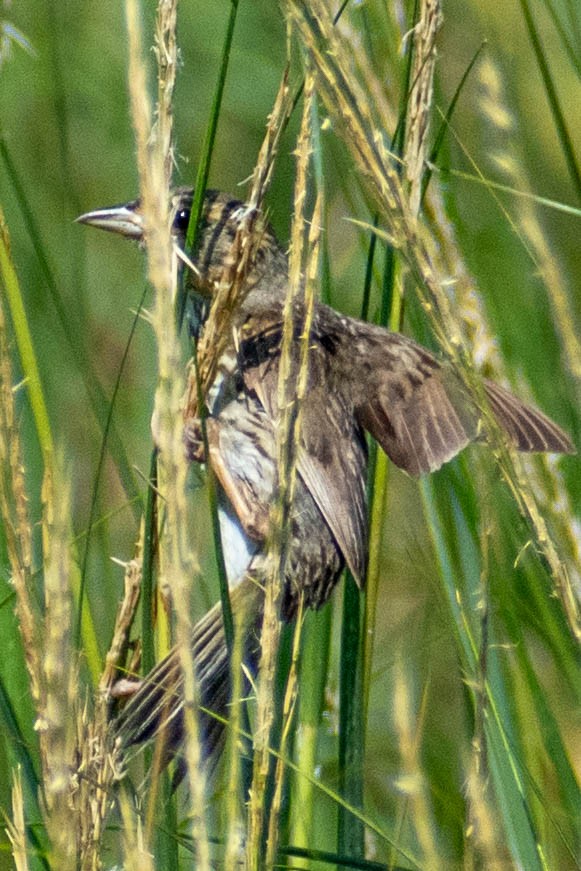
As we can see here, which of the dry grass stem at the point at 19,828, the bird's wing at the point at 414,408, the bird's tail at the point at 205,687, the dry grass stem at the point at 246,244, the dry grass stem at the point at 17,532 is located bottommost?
the bird's tail at the point at 205,687

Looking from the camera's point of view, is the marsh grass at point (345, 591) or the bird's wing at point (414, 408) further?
the bird's wing at point (414, 408)

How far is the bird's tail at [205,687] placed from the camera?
1928mm

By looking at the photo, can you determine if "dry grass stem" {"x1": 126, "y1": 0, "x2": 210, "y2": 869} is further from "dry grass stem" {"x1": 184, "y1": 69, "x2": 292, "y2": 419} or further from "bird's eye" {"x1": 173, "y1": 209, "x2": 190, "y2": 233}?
"bird's eye" {"x1": 173, "y1": 209, "x2": 190, "y2": 233}

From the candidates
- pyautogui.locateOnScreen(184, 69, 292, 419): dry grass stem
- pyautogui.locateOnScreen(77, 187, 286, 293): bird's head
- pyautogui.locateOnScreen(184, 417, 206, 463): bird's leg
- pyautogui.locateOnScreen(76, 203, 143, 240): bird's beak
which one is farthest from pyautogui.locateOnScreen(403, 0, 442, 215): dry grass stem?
pyautogui.locateOnScreen(76, 203, 143, 240): bird's beak

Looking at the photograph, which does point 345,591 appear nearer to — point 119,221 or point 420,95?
point 420,95

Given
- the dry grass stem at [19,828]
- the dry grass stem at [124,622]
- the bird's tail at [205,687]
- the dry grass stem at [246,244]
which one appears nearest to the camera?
the dry grass stem at [19,828]

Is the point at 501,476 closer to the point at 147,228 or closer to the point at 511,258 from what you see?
the point at 147,228

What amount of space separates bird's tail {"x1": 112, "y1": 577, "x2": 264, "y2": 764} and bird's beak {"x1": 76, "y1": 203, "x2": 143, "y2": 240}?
0.81 metres

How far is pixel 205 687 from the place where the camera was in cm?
230

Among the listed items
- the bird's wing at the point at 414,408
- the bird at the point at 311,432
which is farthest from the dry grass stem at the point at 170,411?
the bird at the point at 311,432

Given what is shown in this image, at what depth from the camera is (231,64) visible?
3973mm

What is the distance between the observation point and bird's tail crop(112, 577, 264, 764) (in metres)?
1.93

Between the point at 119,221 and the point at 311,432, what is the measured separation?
24.0 inches

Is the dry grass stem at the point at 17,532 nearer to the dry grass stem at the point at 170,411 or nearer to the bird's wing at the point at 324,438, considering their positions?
the dry grass stem at the point at 170,411
